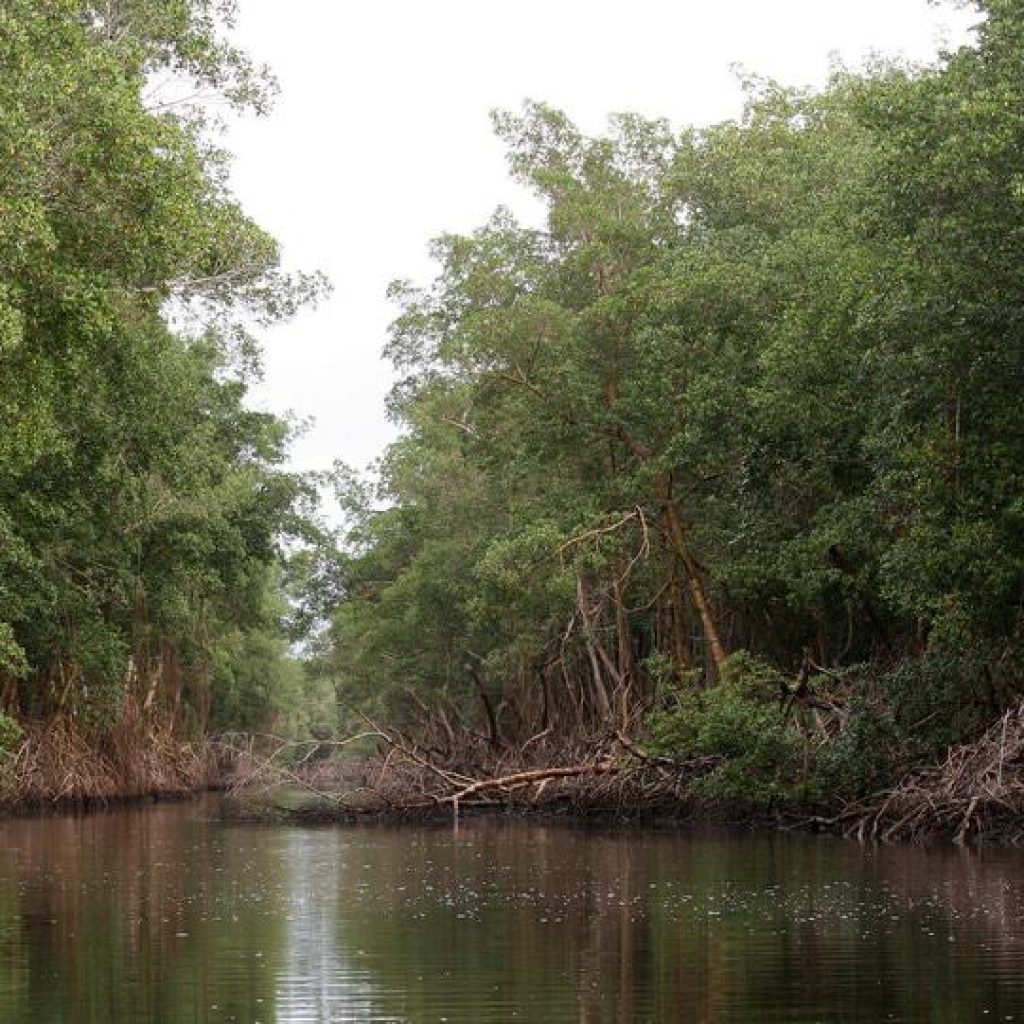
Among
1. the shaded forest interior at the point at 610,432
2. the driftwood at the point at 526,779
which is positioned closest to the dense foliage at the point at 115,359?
the shaded forest interior at the point at 610,432

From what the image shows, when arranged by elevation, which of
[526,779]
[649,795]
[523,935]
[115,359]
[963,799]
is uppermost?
[115,359]

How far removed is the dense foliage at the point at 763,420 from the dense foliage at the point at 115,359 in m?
5.30

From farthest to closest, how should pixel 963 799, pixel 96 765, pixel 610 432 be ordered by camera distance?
pixel 96 765 < pixel 610 432 < pixel 963 799

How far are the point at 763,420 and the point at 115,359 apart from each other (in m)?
9.69

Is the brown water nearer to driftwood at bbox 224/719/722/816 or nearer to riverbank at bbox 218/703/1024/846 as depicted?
riverbank at bbox 218/703/1024/846

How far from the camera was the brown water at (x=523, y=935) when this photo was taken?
32.2 feet

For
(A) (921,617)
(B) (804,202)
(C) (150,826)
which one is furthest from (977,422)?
(C) (150,826)

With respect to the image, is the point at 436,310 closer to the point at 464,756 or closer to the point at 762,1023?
the point at 464,756

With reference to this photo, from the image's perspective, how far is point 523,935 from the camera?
13.0 metres

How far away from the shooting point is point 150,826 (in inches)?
1225

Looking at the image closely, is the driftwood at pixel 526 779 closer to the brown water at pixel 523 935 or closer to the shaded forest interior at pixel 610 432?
the shaded forest interior at pixel 610 432

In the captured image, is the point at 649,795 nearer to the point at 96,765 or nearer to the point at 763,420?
the point at 763,420

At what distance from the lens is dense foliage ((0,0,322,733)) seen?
15789 millimetres

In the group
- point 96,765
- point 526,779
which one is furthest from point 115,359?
point 96,765
